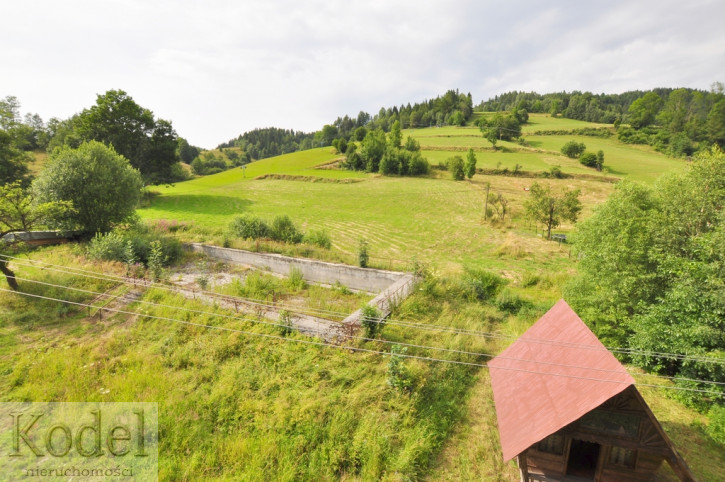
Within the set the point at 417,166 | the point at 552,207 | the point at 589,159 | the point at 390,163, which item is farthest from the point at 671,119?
the point at 552,207

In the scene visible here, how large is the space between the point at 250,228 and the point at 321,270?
9.29 meters

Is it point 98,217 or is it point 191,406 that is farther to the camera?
point 98,217

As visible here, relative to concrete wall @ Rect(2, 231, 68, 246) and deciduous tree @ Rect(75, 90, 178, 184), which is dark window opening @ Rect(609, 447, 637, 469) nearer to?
concrete wall @ Rect(2, 231, 68, 246)

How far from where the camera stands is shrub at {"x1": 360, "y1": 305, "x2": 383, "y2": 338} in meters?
12.1

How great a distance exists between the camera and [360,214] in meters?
41.9

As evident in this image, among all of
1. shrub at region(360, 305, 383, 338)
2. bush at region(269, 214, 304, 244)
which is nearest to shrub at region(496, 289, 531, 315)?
shrub at region(360, 305, 383, 338)

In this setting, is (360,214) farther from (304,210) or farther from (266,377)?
(266,377)

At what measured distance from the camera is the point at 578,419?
22.9 feet

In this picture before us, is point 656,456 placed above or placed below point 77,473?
above

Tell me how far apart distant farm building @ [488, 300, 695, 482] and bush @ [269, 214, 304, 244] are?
19299 millimetres

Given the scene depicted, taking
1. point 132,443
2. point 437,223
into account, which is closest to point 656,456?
point 132,443

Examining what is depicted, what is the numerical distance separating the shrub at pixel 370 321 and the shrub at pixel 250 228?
15.5m

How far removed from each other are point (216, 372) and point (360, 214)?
1303 inches

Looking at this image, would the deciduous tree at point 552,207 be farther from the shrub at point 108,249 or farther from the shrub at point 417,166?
the shrub at point 108,249
